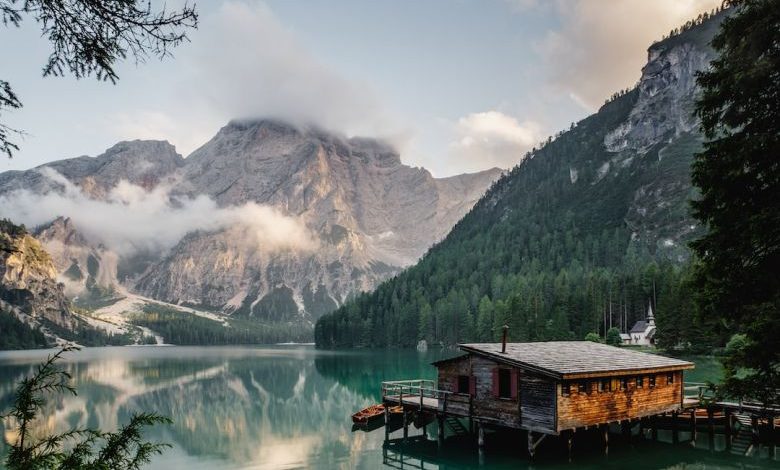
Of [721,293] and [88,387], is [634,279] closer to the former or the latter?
[88,387]

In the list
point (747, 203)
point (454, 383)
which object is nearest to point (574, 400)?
point (454, 383)

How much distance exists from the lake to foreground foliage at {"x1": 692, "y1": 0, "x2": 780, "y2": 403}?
20.0 m

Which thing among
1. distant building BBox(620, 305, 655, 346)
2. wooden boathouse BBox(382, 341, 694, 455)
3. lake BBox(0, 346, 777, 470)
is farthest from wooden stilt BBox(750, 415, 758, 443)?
distant building BBox(620, 305, 655, 346)

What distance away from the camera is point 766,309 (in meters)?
17.0

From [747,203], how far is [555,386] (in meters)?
19.7

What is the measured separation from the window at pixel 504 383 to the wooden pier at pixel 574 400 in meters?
0.06

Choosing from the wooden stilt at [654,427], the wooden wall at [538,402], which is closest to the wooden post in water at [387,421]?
the wooden wall at [538,402]

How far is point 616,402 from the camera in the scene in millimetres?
38719

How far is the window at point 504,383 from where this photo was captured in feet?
126

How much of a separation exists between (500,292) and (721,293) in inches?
6822

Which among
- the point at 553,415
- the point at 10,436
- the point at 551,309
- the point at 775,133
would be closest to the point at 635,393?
the point at 553,415

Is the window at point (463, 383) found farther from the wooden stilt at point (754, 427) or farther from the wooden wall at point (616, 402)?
the wooden stilt at point (754, 427)

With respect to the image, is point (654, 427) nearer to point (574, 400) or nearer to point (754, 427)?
point (754, 427)

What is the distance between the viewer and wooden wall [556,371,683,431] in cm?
3581
